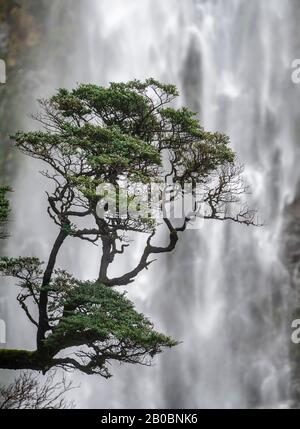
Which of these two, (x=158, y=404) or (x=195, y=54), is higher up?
(x=195, y=54)

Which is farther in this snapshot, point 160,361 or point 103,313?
point 160,361

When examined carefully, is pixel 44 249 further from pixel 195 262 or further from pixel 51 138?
pixel 51 138

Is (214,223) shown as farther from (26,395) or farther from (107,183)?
(26,395)

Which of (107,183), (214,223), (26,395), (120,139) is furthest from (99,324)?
(214,223)

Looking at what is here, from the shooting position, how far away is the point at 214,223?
1227cm

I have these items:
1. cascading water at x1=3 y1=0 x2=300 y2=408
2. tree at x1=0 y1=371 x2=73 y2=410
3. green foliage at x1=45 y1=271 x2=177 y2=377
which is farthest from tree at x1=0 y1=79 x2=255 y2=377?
cascading water at x1=3 y1=0 x2=300 y2=408

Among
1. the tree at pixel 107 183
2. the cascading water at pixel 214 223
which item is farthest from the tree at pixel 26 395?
the cascading water at pixel 214 223

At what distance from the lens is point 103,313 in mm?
7297

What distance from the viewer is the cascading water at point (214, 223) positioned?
11375mm

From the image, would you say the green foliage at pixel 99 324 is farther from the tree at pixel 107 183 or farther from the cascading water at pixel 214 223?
the cascading water at pixel 214 223

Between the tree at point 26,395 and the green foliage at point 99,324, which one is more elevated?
the green foliage at point 99,324
